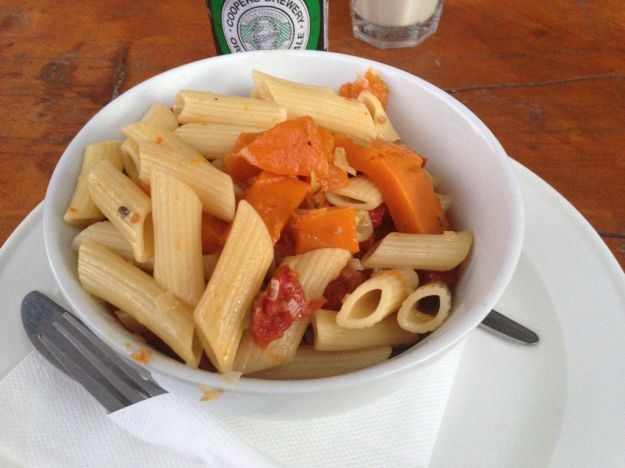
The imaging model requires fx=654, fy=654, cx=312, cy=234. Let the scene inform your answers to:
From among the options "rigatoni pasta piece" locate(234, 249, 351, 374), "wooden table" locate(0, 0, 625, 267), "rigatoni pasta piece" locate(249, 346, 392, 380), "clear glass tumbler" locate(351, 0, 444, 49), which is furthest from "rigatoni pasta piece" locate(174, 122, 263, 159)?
"clear glass tumbler" locate(351, 0, 444, 49)

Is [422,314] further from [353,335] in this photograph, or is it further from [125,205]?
[125,205]

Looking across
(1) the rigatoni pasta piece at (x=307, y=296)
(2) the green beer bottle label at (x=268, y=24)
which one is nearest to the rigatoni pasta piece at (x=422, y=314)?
(1) the rigatoni pasta piece at (x=307, y=296)

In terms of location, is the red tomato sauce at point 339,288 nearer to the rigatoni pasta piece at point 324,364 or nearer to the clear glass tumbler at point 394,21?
the rigatoni pasta piece at point 324,364

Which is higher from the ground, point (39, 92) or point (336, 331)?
point (336, 331)

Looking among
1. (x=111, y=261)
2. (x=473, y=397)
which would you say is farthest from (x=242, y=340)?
(x=473, y=397)

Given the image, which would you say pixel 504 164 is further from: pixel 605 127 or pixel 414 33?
pixel 414 33

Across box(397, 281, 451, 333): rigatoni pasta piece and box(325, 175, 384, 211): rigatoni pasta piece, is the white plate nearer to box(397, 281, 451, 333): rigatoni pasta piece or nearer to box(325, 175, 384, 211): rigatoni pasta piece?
box(397, 281, 451, 333): rigatoni pasta piece
